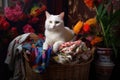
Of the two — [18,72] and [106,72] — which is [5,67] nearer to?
[18,72]

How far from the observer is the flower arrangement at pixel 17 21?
1899 millimetres

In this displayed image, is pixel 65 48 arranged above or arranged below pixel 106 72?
above

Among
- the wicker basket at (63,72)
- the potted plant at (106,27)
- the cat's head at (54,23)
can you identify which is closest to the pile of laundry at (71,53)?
the wicker basket at (63,72)

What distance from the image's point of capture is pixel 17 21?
77.9 inches

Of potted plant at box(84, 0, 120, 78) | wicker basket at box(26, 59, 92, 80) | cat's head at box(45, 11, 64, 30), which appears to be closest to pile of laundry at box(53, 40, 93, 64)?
wicker basket at box(26, 59, 92, 80)

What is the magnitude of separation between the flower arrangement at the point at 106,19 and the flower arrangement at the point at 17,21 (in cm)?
55

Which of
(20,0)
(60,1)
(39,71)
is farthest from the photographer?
(60,1)

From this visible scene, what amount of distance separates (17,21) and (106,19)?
828mm

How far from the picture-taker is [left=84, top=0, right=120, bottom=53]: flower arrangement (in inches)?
71.7

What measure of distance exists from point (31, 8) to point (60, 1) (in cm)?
38

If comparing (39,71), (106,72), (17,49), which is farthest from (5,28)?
(106,72)

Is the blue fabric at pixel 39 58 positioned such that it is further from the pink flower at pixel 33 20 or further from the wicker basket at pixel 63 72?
the pink flower at pixel 33 20

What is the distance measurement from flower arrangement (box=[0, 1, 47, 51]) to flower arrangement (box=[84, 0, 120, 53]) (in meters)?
0.55

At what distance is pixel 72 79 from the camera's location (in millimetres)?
1611
